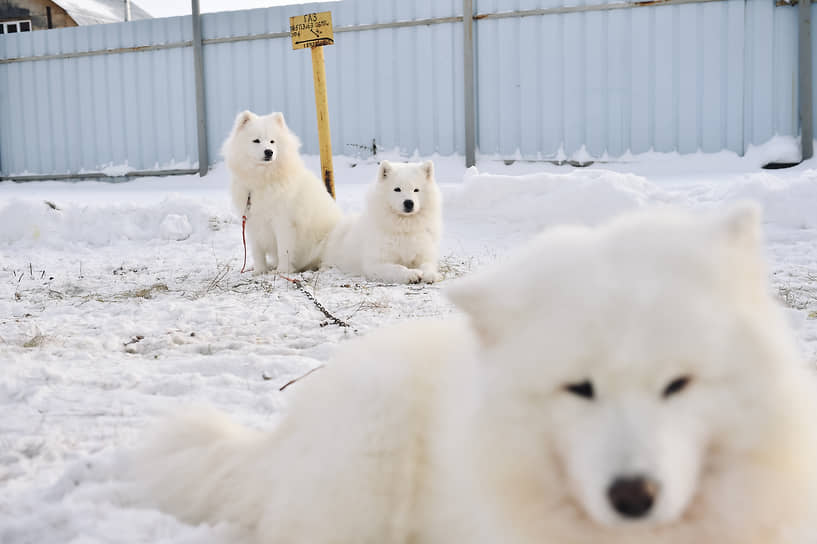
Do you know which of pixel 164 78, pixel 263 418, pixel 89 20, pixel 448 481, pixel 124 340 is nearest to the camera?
pixel 448 481

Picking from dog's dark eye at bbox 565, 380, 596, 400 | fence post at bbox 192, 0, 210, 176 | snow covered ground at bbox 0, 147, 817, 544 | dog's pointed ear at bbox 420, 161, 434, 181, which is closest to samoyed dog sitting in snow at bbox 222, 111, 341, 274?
snow covered ground at bbox 0, 147, 817, 544

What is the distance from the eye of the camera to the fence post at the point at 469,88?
11.9 m

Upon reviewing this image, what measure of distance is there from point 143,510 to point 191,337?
6.92ft

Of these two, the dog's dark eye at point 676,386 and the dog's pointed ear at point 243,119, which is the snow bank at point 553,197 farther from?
the dog's dark eye at point 676,386

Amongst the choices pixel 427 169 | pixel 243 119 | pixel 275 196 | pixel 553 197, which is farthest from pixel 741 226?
pixel 553 197

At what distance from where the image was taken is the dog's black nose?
1.14 meters

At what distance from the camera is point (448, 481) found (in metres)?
1.57

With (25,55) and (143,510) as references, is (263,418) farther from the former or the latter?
(25,55)

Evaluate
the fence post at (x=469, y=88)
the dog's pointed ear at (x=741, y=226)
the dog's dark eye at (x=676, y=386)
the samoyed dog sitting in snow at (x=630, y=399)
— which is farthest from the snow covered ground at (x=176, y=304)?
the dog's pointed ear at (x=741, y=226)

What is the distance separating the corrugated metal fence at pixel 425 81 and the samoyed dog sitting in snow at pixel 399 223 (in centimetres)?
542

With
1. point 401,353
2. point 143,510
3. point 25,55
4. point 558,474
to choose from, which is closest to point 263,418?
point 143,510

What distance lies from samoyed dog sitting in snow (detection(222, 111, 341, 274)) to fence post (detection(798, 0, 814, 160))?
25.8 feet

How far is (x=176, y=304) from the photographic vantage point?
196 inches

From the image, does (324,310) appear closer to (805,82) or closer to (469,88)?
(469,88)
